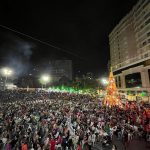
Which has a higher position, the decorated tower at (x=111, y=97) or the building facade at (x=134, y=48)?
the building facade at (x=134, y=48)

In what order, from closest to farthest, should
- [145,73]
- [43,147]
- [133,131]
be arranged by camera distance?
[43,147]
[133,131]
[145,73]

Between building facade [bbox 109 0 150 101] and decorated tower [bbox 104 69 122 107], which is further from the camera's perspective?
building facade [bbox 109 0 150 101]

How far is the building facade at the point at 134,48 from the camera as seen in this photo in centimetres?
5244

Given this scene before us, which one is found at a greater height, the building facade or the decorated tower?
the building facade

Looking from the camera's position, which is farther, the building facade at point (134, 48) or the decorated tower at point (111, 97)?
the building facade at point (134, 48)

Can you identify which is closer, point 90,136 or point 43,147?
point 43,147

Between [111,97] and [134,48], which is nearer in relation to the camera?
[111,97]

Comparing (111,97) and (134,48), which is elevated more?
(134,48)

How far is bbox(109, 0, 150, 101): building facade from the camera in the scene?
52.4 meters

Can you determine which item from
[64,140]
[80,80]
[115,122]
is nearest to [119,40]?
[80,80]

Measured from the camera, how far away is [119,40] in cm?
7869

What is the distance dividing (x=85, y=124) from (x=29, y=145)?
6.32 m

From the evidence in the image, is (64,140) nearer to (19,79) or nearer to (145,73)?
(145,73)

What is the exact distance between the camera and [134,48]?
6406 cm
